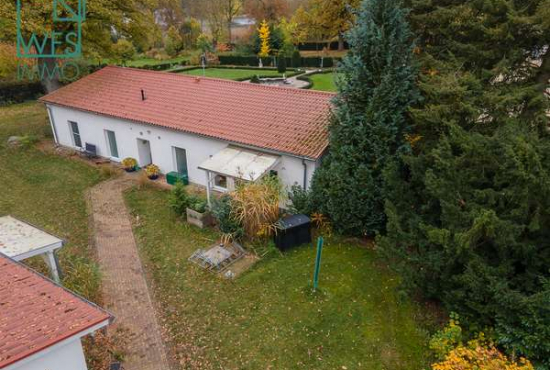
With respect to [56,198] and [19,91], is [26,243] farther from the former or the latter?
[19,91]

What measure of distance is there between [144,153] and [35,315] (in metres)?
15.0

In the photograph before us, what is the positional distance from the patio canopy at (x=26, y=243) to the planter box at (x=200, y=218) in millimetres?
5613

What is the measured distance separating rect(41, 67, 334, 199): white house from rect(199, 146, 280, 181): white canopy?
1.6 inches

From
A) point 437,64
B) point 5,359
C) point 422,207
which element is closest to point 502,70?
point 437,64

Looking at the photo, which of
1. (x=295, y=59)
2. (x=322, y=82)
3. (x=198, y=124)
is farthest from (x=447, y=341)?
(x=295, y=59)

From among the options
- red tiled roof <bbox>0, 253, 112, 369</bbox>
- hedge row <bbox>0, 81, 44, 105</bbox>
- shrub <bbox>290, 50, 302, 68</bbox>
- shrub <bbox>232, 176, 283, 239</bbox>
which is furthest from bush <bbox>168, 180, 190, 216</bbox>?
shrub <bbox>290, 50, 302, 68</bbox>

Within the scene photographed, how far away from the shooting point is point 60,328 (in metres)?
7.00

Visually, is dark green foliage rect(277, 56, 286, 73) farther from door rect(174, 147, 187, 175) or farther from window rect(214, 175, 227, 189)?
window rect(214, 175, 227, 189)

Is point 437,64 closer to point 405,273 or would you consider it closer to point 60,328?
point 405,273

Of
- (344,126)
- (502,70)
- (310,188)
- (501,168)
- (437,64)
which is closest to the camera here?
(501,168)

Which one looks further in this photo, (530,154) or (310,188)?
(310,188)

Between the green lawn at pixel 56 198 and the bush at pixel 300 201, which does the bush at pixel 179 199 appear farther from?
the bush at pixel 300 201

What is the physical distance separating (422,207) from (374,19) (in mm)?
6415

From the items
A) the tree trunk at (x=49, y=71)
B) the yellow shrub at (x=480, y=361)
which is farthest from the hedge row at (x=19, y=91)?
the yellow shrub at (x=480, y=361)
